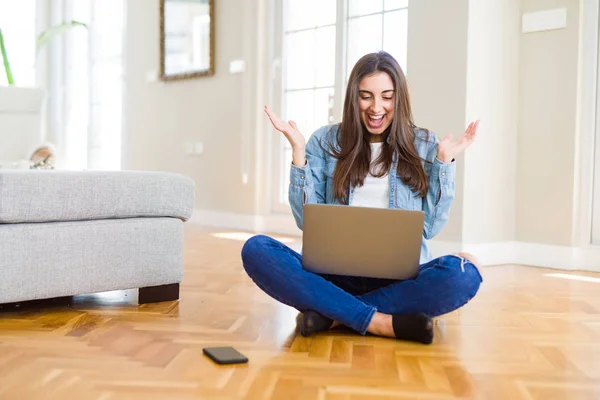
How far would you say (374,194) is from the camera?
7.09ft

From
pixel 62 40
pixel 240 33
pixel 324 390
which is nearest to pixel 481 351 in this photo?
pixel 324 390

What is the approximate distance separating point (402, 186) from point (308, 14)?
125 inches

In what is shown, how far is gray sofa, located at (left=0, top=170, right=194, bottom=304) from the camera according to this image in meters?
2.16

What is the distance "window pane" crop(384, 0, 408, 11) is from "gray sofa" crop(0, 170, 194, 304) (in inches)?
90.9

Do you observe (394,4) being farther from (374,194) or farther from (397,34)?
(374,194)

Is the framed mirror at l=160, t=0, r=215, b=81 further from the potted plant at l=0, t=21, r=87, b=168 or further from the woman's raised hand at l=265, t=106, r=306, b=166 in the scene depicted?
the woman's raised hand at l=265, t=106, r=306, b=166

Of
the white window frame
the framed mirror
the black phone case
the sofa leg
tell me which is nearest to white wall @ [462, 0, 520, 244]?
the white window frame

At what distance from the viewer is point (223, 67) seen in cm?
561

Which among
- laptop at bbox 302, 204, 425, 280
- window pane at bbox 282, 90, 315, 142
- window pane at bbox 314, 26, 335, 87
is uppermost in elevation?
window pane at bbox 314, 26, 335, 87

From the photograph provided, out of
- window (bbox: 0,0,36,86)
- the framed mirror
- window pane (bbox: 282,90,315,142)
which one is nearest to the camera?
window pane (bbox: 282,90,315,142)

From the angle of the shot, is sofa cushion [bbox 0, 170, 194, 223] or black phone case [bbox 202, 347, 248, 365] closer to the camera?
black phone case [bbox 202, 347, 248, 365]

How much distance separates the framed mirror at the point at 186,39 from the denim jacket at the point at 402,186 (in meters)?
3.67

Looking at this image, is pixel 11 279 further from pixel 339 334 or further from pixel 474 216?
pixel 474 216

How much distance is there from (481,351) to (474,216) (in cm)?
194
